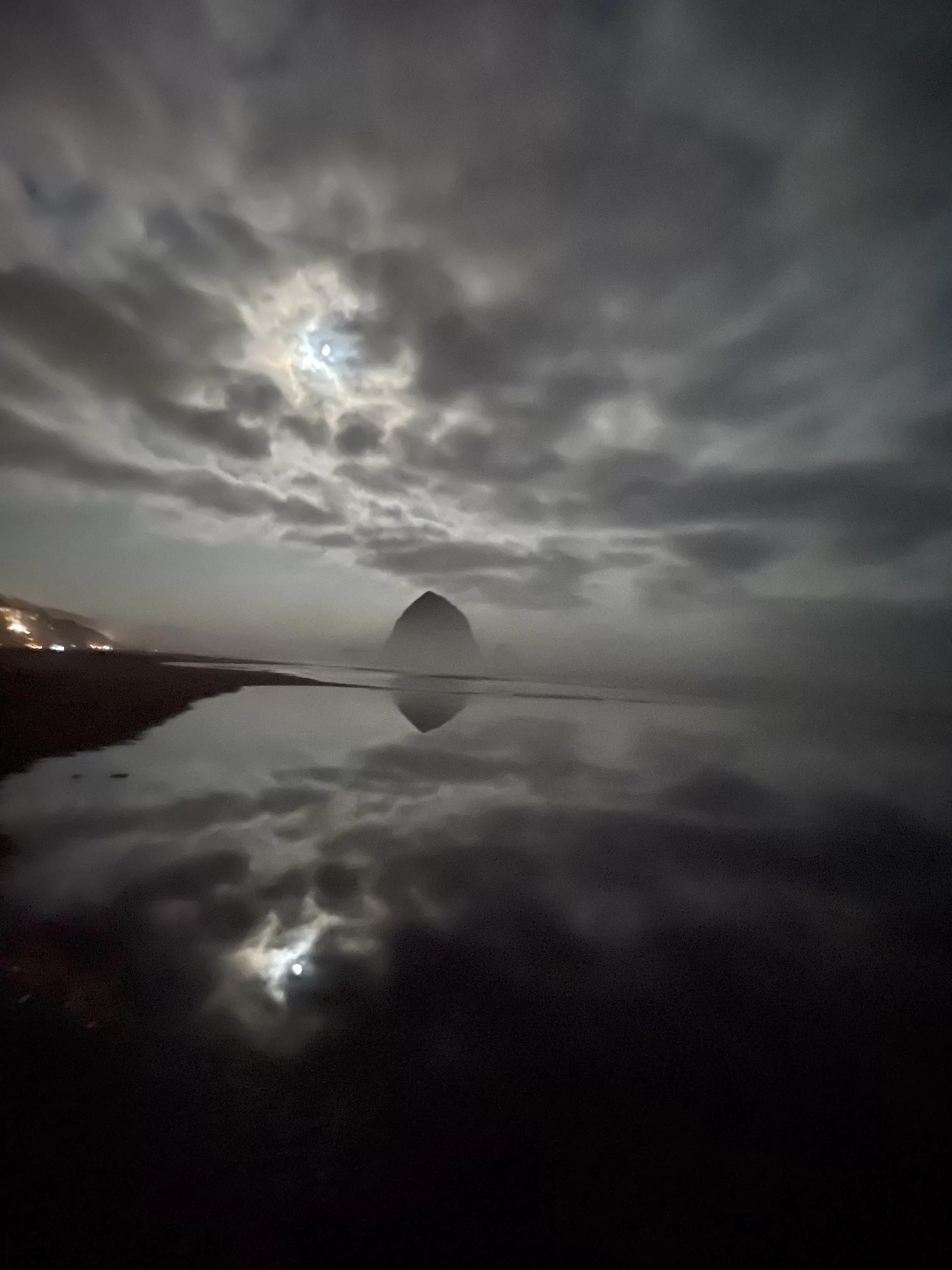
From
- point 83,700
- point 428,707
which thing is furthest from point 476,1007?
point 428,707

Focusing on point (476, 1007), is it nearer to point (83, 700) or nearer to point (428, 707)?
point (83, 700)

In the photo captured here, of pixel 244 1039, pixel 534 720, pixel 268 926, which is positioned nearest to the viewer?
pixel 244 1039

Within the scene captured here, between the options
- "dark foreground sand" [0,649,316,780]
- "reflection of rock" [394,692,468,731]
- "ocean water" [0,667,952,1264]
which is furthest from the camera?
"reflection of rock" [394,692,468,731]

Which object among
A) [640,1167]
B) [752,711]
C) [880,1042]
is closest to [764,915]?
[880,1042]

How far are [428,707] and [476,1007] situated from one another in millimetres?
34389

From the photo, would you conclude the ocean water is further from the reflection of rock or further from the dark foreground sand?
the reflection of rock

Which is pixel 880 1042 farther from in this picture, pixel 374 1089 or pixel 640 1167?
pixel 374 1089

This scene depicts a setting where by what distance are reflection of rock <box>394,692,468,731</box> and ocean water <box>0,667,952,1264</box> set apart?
16.4 meters

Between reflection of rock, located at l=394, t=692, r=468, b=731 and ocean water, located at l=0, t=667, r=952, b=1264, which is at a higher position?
reflection of rock, located at l=394, t=692, r=468, b=731

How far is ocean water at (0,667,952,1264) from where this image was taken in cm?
351

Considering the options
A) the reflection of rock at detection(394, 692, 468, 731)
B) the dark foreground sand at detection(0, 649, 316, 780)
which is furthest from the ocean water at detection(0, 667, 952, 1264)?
the reflection of rock at detection(394, 692, 468, 731)

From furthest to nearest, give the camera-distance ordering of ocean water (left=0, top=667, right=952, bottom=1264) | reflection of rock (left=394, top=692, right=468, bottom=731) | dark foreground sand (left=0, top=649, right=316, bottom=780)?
reflection of rock (left=394, top=692, right=468, bottom=731) → dark foreground sand (left=0, top=649, right=316, bottom=780) → ocean water (left=0, top=667, right=952, bottom=1264)

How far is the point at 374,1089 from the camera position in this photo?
4223 millimetres

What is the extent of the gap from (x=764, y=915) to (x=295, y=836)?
805cm
